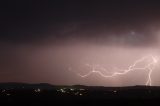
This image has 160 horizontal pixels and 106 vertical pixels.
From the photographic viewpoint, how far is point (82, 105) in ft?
238

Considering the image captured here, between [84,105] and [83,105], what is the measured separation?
187mm

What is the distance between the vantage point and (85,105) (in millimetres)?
72375

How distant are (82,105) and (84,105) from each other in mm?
394

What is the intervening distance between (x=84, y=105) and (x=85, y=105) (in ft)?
0.61

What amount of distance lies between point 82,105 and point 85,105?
22.6 inches

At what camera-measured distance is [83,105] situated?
72375 mm

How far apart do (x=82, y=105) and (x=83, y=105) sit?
0.74ft

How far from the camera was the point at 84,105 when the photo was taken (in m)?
72.4

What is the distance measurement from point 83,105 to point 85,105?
37 centimetres
